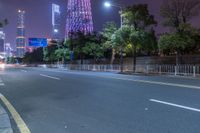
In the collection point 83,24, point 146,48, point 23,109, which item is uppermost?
point 83,24

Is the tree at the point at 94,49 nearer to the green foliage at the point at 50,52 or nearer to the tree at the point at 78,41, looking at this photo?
the tree at the point at 78,41

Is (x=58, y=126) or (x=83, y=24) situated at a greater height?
(x=83, y=24)

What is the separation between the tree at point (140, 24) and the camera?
38500mm

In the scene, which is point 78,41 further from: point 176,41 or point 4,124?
point 4,124

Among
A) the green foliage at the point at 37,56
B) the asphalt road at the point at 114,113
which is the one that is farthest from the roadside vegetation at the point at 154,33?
the green foliage at the point at 37,56

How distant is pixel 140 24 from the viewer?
131 feet

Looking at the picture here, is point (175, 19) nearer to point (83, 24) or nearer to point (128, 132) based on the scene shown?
point (128, 132)

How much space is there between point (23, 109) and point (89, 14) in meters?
76.0

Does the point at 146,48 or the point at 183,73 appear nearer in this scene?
the point at 183,73

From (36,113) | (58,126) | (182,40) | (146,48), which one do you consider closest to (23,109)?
(36,113)

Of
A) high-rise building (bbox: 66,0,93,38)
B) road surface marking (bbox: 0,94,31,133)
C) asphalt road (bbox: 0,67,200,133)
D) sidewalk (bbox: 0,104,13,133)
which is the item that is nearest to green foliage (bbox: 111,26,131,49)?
asphalt road (bbox: 0,67,200,133)

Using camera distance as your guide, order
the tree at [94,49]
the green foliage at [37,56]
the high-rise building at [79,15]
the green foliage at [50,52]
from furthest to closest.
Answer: the green foliage at [37,56]
the green foliage at [50,52]
the high-rise building at [79,15]
the tree at [94,49]

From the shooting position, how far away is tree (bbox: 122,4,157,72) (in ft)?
126

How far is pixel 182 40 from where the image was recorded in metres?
31.8
